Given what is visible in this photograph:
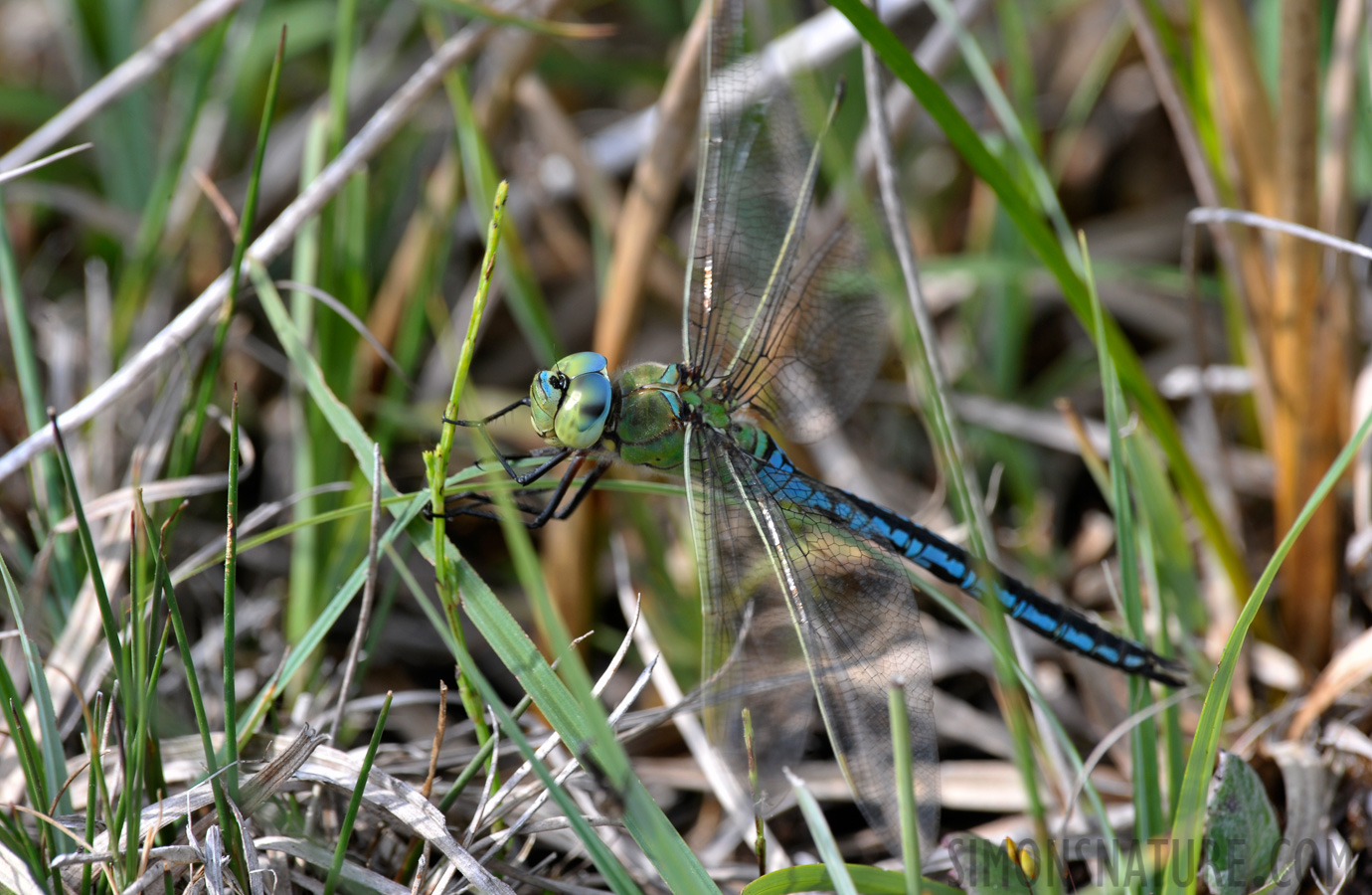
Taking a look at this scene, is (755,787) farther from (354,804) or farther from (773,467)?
(773,467)

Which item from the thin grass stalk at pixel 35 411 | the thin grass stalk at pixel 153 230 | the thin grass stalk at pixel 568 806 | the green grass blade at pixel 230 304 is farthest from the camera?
the thin grass stalk at pixel 153 230

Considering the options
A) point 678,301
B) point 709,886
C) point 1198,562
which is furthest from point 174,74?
point 1198,562

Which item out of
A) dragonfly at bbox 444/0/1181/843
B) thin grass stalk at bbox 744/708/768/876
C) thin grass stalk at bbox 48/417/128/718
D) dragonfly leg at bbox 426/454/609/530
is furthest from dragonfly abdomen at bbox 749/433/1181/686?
thin grass stalk at bbox 48/417/128/718

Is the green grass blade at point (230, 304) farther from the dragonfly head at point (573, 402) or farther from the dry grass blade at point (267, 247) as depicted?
the dragonfly head at point (573, 402)

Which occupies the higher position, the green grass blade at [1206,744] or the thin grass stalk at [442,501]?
the thin grass stalk at [442,501]

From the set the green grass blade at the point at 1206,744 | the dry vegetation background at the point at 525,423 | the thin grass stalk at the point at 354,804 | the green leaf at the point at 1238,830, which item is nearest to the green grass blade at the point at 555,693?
the dry vegetation background at the point at 525,423
